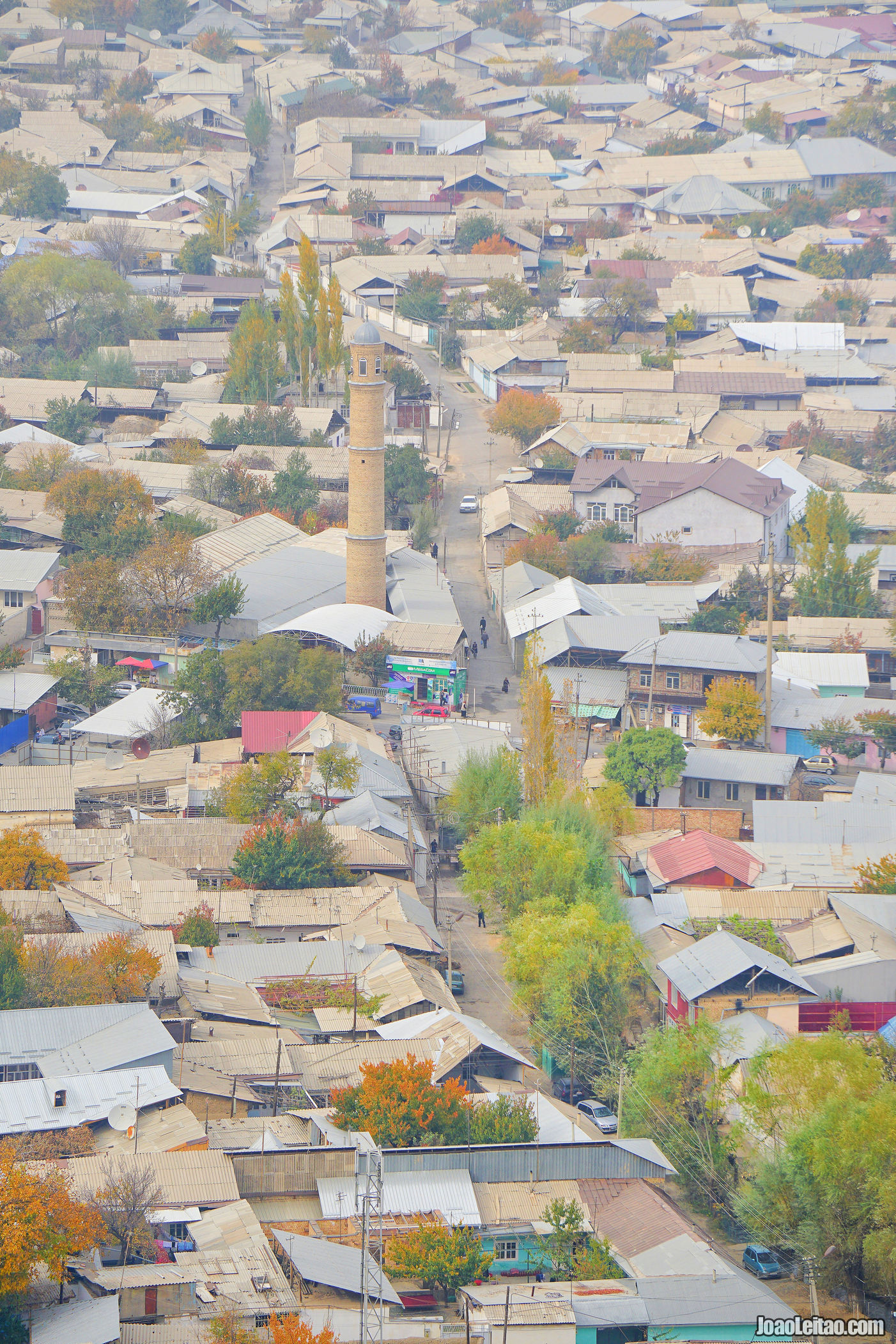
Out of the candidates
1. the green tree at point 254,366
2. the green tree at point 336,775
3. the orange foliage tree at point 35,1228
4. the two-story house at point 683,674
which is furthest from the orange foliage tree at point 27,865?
the green tree at point 254,366

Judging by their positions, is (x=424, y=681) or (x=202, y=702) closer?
(x=202, y=702)

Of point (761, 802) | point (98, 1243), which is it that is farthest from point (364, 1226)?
point (761, 802)

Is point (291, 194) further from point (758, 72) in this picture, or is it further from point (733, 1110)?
point (733, 1110)

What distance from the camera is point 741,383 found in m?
62.0

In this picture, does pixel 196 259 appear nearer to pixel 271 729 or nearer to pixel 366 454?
pixel 366 454

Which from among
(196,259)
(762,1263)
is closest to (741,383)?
(196,259)

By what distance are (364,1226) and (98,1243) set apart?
9.23 ft

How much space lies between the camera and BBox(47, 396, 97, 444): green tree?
57031 millimetres

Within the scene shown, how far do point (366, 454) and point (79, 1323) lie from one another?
2569 centimetres

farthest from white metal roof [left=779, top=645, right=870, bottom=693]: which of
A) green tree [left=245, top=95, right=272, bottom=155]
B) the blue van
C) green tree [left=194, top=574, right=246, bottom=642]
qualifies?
green tree [left=245, top=95, right=272, bottom=155]

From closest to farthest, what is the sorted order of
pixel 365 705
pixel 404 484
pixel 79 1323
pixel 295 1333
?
pixel 295 1333 < pixel 79 1323 < pixel 365 705 < pixel 404 484

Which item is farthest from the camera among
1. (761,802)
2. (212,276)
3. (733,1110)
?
(212,276)

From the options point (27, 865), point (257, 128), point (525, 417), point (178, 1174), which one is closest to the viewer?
point (178, 1174)

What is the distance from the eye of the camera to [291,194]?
271 ft
